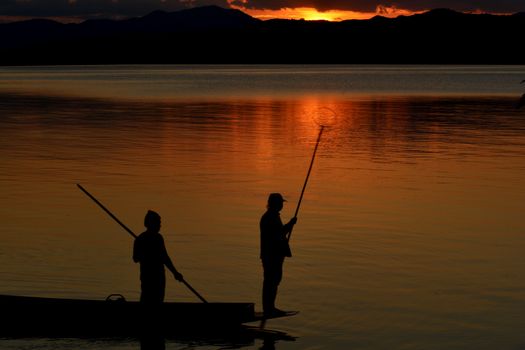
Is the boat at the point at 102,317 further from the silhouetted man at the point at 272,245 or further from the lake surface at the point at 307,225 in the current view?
the silhouetted man at the point at 272,245

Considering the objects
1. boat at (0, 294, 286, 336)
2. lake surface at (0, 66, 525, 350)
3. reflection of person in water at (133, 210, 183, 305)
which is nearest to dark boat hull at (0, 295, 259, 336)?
boat at (0, 294, 286, 336)

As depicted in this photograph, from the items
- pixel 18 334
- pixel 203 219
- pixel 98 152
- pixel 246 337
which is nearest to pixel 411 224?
pixel 203 219

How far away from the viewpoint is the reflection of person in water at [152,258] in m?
11.9

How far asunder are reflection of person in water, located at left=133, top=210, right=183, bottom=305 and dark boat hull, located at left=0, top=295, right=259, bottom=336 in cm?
44

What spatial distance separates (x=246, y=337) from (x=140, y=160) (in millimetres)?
20863

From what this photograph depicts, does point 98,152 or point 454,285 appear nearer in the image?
point 454,285

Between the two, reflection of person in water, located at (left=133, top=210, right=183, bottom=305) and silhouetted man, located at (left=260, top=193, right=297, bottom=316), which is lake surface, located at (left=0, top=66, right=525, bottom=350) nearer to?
silhouetted man, located at (left=260, top=193, right=297, bottom=316)

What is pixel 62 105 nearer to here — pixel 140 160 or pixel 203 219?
pixel 140 160

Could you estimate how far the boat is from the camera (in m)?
12.8

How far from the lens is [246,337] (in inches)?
519

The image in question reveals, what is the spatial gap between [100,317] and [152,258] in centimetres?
131

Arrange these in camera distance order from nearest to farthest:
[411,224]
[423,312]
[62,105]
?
[423,312], [411,224], [62,105]

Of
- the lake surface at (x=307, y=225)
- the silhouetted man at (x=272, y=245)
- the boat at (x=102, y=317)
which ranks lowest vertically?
the lake surface at (x=307, y=225)

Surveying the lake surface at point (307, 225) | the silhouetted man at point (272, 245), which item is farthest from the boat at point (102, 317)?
the silhouetted man at point (272, 245)
